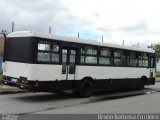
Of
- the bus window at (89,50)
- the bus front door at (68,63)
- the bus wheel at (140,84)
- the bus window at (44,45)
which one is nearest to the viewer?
the bus window at (44,45)

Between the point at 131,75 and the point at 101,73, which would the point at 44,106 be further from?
the point at 131,75

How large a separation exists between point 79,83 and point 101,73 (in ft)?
6.08

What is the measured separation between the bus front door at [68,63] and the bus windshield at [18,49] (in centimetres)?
191

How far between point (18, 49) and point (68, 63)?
2388 mm

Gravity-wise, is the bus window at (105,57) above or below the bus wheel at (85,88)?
above

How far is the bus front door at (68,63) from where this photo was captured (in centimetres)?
1602

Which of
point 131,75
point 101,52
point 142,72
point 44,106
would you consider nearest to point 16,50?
point 44,106

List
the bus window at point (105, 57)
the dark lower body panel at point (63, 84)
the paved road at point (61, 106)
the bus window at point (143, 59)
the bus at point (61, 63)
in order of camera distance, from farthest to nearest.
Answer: the bus window at point (143, 59) < the bus window at point (105, 57) < the bus at point (61, 63) < the dark lower body panel at point (63, 84) < the paved road at point (61, 106)

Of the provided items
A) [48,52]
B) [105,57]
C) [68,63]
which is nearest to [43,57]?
[48,52]

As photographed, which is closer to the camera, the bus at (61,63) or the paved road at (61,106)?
the paved road at (61,106)

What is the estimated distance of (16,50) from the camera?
15484 millimetres

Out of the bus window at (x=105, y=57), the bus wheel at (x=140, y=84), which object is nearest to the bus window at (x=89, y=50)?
the bus window at (x=105, y=57)

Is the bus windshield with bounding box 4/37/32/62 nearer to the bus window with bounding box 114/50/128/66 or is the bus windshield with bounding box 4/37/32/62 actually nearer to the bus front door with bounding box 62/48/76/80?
the bus front door with bounding box 62/48/76/80

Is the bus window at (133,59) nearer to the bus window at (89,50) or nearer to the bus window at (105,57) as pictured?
the bus window at (105,57)
